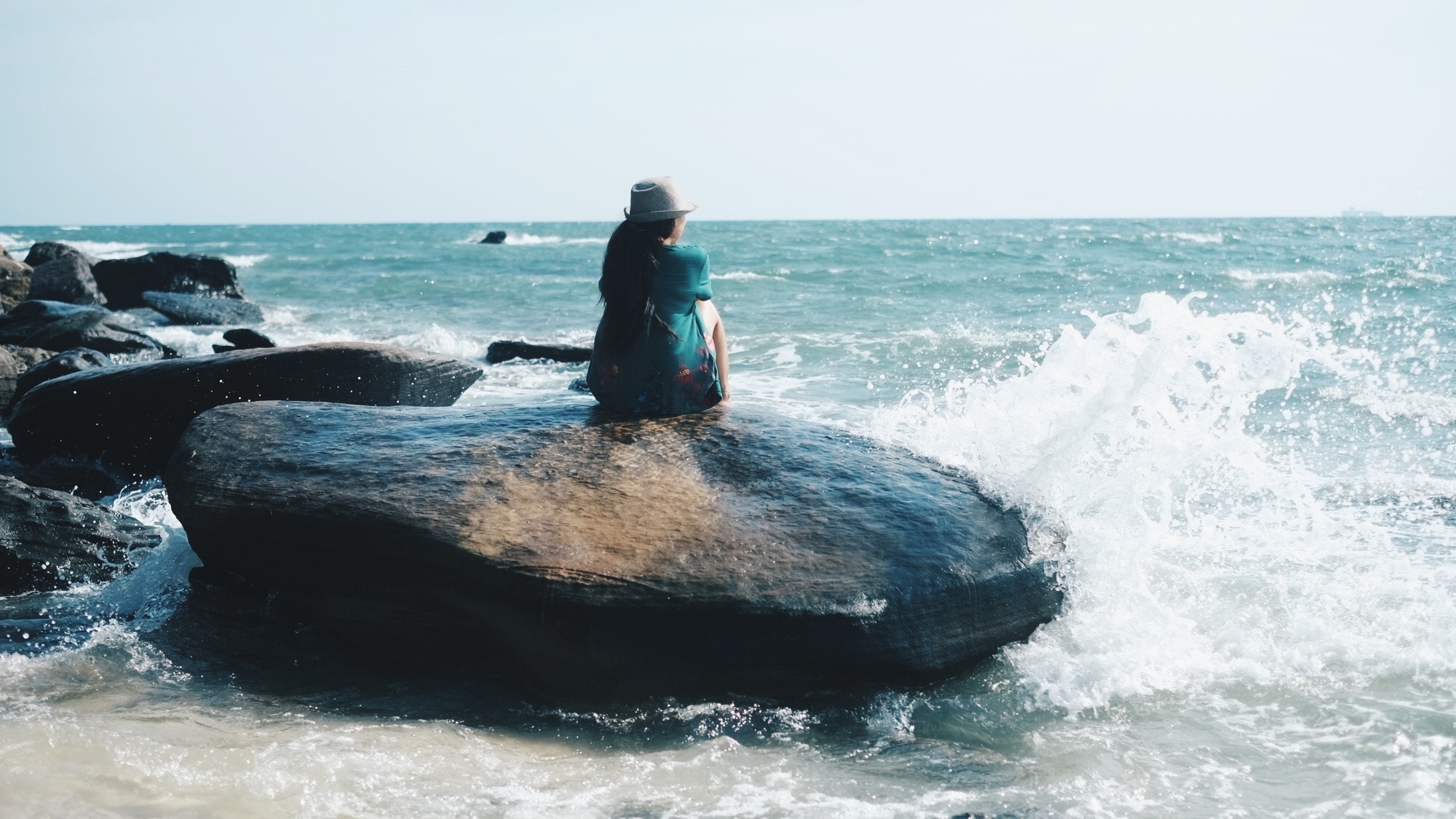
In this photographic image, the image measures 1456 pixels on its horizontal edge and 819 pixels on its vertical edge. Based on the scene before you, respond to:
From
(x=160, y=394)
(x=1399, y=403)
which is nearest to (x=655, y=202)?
(x=160, y=394)

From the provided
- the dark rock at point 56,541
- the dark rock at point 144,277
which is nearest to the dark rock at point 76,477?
the dark rock at point 56,541

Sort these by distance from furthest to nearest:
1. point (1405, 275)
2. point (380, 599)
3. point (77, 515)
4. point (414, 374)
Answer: point (1405, 275) < point (414, 374) < point (77, 515) < point (380, 599)

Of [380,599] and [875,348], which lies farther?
[875,348]

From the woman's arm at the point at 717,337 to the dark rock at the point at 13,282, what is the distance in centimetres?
1566

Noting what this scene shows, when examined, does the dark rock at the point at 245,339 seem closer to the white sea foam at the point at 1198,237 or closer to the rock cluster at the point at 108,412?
the rock cluster at the point at 108,412

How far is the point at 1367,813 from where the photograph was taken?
329 centimetres

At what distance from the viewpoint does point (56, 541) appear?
518cm

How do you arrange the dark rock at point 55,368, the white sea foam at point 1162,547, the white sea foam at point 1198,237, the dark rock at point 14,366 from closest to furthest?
the white sea foam at point 1162,547
the dark rock at point 55,368
the dark rock at point 14,366
the white sea foam at point 1198,237

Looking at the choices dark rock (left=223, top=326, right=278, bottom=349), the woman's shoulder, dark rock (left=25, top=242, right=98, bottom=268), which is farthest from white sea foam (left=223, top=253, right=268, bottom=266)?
the woman's shoulder

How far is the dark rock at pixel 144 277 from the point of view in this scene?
19.4 metres

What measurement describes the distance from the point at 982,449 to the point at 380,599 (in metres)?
2.68

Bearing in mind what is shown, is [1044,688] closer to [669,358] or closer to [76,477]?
[669,358]

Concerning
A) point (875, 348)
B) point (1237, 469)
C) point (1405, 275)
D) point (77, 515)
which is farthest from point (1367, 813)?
point (1405, 275)

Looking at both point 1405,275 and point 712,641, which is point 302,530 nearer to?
point 712,641
